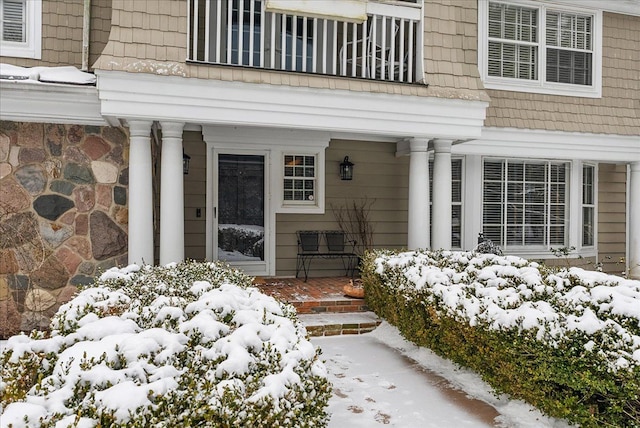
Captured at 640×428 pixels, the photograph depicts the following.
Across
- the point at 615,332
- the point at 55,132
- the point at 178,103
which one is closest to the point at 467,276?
the point at 615,332

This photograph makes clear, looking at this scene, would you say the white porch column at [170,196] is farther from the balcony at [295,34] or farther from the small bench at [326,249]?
the small bench at [326,249]

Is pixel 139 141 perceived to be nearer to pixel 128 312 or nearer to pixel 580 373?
pixel 128 312

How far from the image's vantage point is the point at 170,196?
5457 millimetres

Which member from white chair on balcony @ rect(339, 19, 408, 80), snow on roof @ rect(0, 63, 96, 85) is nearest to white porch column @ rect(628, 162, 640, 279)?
white chair on balcony @ rect(339, 19, 408, 80)

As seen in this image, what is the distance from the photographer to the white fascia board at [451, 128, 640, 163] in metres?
7.69

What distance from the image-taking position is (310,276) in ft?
25.9

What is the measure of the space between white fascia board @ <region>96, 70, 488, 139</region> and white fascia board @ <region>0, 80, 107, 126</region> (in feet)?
1.63

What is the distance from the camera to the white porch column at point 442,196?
6629 millimetres

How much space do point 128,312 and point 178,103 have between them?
124 inches

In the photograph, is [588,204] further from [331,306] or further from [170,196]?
Result: [170,196]

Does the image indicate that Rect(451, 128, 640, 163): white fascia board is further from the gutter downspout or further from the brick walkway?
the gutter downspout

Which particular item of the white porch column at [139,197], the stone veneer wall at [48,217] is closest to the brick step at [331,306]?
the white porch column at [139,197]

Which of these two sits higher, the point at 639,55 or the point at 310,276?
the point at 639,55

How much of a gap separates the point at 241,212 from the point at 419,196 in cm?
288
